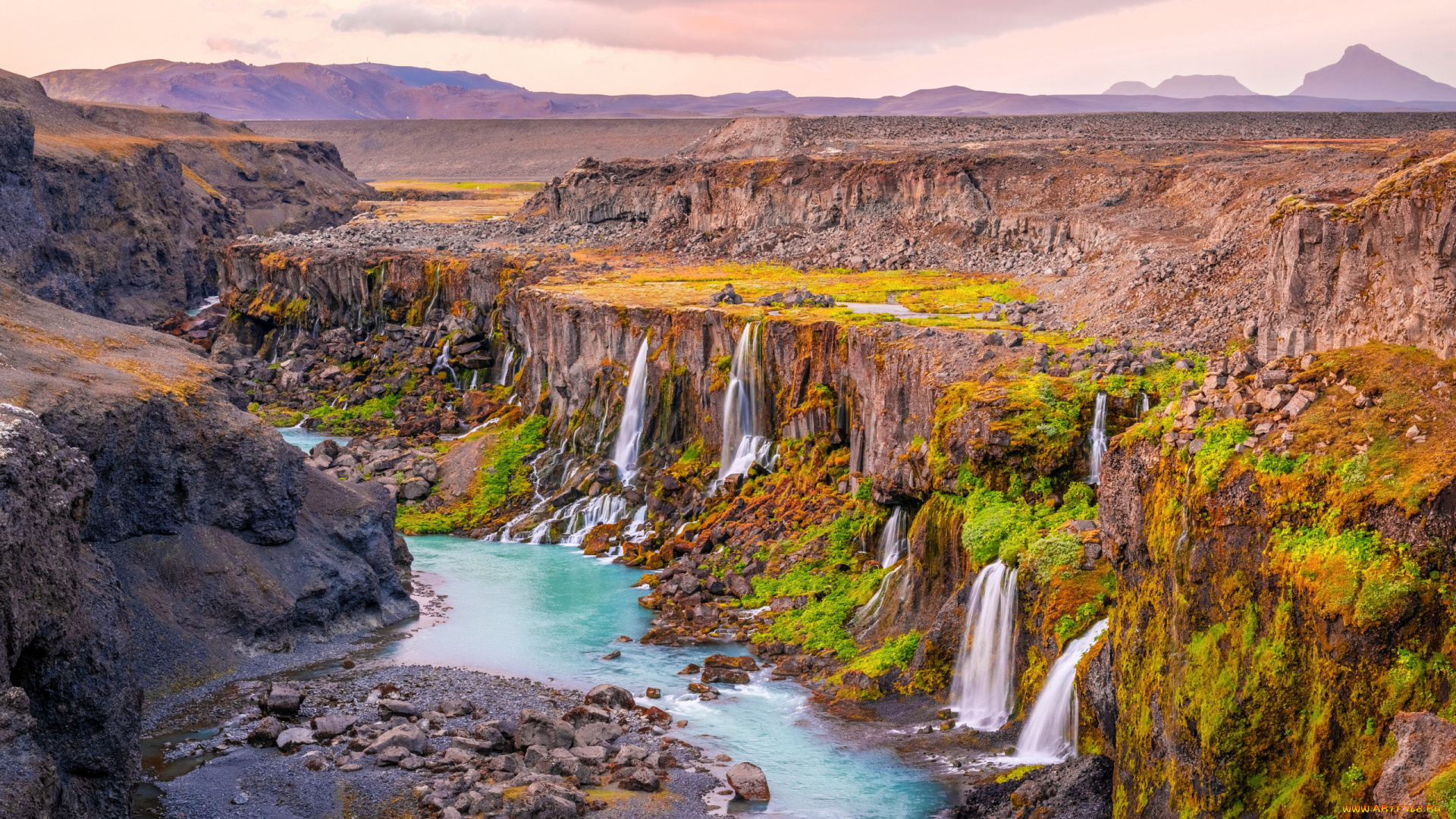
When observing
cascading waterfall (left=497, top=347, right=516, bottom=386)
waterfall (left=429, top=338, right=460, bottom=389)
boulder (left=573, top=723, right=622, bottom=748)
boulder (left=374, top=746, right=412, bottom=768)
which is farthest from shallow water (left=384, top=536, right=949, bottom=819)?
waterfall (left=429, top=338, right=460, bottom=389)

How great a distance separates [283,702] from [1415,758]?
22536mm

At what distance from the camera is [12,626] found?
18594mm

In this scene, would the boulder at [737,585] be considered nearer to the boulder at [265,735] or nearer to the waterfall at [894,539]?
the waterfall at [894,539]

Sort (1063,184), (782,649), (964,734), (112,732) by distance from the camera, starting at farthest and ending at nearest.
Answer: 1. (1063,184)
2. (782,649)
3. (964,734)
4. (112,732)

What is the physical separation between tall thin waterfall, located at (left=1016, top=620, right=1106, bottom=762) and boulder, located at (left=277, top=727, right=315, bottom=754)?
49.6 feet

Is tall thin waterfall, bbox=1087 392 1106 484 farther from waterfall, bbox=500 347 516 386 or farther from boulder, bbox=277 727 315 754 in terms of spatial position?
waterfall, bbox=500 347 516 386

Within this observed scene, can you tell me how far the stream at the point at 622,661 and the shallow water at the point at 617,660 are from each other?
43 millimetres

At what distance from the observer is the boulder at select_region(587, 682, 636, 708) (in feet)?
93.5

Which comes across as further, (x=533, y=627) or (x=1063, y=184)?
(x=1063, y=184)

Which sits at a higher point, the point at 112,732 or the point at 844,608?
the point at 112,732

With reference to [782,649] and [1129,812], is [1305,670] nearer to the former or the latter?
[1129,812]

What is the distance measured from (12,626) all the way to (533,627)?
19058mm

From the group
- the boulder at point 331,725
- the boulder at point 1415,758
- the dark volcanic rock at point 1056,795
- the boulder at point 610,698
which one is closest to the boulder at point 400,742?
the boulder at point 331,725

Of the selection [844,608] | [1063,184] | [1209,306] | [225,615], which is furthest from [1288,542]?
[1063,184]
